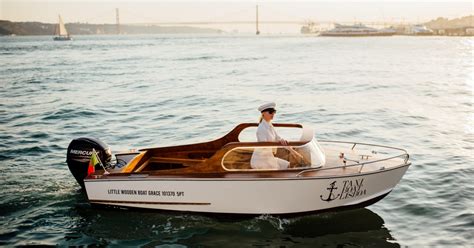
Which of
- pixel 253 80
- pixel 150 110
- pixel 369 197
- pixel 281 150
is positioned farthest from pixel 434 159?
pixel 253 80

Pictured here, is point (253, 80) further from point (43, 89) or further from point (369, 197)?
point (369, 197)

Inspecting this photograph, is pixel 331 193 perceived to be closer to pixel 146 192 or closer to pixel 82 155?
pixel 146 192

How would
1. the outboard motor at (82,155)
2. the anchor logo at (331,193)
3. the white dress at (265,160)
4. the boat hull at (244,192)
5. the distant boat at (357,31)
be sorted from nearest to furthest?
the boat hull at (244,192) → the anchor logo at (331,193) → the white dress at (265,160) → the outboard motor at (82,155) → the distant boat at (357,31)

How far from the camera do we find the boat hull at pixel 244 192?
986 centimetres

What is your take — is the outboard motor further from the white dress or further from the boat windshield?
the white dress

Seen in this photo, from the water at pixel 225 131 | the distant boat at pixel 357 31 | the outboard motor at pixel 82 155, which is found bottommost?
the water at pixel 225 131

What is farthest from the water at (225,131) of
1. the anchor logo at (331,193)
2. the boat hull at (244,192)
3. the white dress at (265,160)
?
the white dress at (265,160)

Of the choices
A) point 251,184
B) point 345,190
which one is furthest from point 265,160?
point 345,190

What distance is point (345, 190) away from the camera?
33.2 feet

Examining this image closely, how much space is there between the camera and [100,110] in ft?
84.2

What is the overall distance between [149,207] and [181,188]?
0.87 meters

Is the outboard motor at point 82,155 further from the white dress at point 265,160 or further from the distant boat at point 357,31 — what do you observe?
the distant boat at point 357,31

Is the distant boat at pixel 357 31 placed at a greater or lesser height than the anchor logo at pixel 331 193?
greater

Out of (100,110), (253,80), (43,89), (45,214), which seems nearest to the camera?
(45,214)
